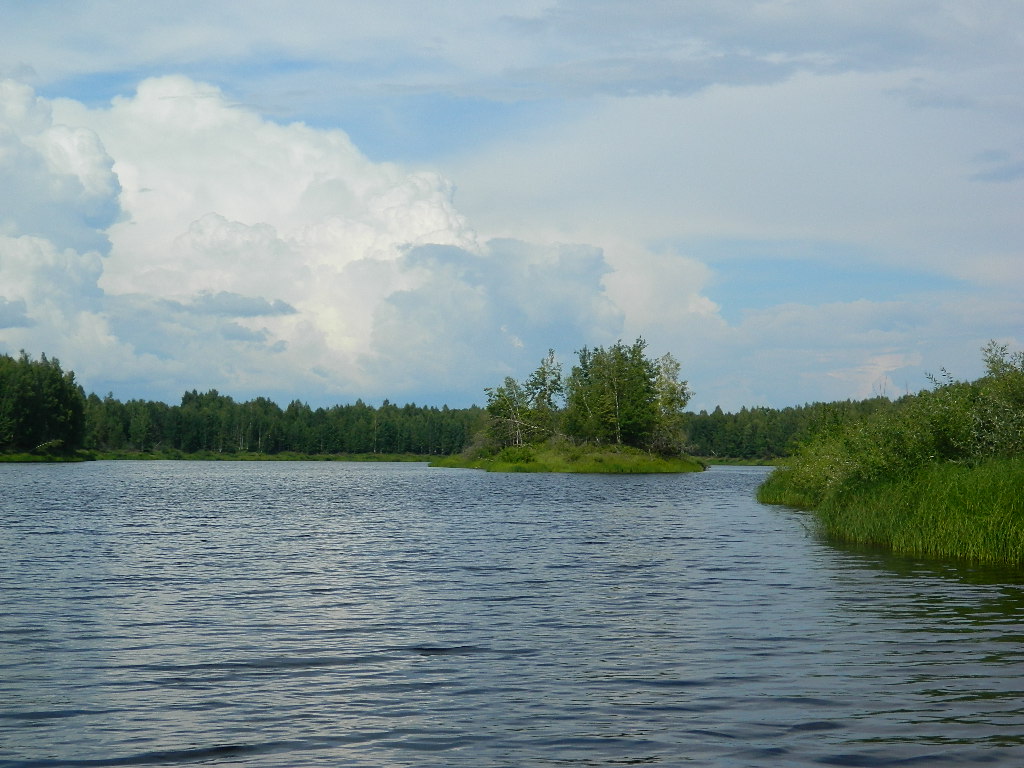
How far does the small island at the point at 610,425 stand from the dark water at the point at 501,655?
297 feet

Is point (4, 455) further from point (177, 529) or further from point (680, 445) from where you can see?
point (177, 529)

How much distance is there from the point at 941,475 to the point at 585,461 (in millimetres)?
93629

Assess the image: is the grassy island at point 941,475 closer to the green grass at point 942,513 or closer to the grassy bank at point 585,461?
the green grass at point 942,513

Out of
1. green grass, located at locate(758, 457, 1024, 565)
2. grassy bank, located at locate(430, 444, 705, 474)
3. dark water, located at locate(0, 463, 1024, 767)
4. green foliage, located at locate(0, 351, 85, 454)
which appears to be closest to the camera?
dark water, located at locate(0, 463, 1024, 767)

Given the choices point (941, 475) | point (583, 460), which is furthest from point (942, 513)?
point (583, 460)

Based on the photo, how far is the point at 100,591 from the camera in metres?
24.9

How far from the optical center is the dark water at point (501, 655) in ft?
40.9

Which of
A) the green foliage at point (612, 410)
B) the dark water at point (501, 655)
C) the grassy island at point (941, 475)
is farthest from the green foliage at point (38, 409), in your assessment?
the grassy island at point (941, 475)

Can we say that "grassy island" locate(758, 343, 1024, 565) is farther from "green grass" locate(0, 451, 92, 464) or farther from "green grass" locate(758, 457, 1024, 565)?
"green grass" locate(0, 451, 92, 464)

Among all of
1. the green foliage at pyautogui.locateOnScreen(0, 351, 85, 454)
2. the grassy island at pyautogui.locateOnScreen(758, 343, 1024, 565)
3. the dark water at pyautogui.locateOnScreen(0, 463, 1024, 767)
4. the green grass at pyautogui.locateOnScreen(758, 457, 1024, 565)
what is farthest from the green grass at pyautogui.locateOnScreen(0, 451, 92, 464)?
the green grass at pyautogui.locateOnScreen(758, 457, 1024, 565)

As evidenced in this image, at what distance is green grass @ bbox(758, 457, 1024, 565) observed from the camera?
2822cm

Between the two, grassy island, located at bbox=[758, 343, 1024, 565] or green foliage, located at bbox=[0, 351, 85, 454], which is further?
green foliage, located at bbox=[0, 351, 85, 454]

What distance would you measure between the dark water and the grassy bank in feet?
285

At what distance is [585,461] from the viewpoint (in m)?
125
